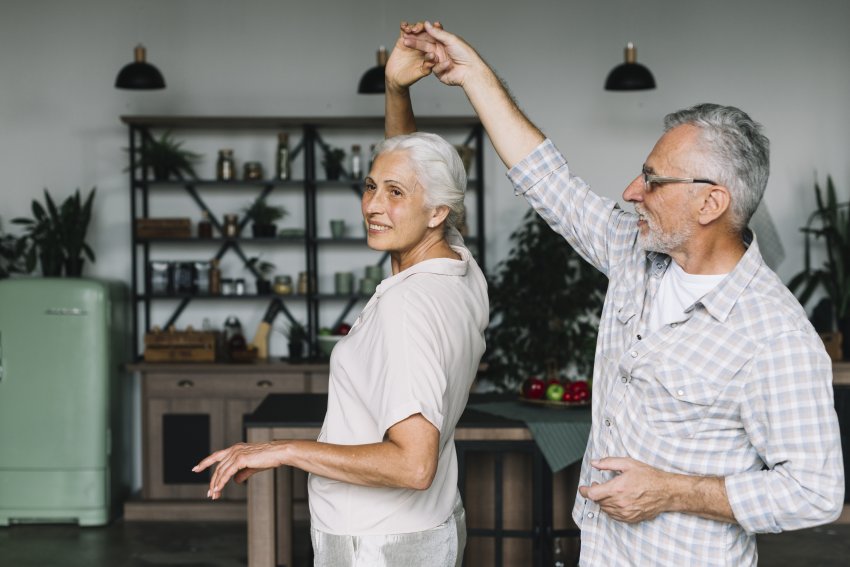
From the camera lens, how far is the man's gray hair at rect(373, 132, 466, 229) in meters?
2.05

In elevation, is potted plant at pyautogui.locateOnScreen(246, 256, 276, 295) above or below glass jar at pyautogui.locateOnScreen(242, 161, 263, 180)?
below

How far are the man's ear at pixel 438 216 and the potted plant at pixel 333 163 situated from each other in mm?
4185

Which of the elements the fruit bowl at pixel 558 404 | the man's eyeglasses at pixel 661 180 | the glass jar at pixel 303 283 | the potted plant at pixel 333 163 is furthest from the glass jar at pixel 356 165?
the man's eyeglasses at pixel 661 180

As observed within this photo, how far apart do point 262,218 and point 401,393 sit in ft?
14.9

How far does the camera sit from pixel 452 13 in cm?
652

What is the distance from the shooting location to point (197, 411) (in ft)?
19.6

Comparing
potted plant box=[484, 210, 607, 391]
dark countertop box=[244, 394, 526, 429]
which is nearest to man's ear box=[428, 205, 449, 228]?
dark countertop box=[244, 394, 526, 429]

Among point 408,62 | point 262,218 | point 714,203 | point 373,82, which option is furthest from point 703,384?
point 262,218

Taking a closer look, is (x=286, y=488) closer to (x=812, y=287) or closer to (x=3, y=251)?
(x=3, y=251)

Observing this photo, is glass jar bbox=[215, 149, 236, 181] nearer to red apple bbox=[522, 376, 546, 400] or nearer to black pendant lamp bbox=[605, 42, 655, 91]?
black pendant lamp bbox=[605, 42, 655, 91]

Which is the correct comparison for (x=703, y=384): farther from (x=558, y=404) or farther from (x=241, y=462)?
(x=558, y=404)

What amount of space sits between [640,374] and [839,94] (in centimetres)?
553

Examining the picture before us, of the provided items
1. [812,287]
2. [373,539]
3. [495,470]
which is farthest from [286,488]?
[812,287]

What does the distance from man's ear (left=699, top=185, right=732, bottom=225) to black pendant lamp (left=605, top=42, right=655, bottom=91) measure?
386 centimetres
